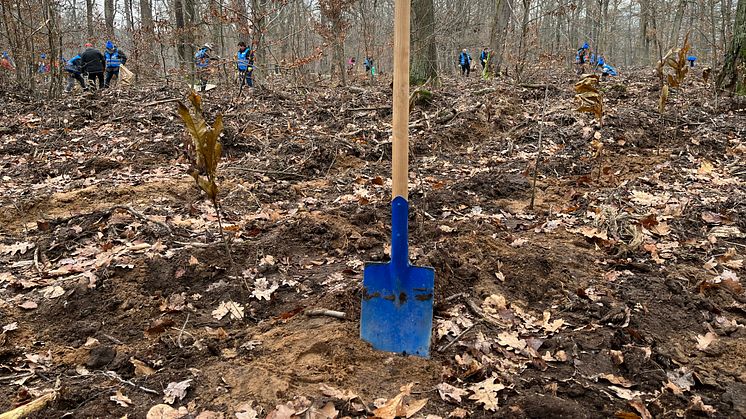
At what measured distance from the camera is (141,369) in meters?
2.49

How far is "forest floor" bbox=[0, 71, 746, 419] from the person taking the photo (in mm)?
2262

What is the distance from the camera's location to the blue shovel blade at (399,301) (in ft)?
8.39

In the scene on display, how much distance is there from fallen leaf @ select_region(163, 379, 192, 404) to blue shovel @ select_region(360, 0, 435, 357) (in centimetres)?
90

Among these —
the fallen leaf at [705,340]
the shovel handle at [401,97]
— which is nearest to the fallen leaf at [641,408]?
the fallen leaf at [705,340]

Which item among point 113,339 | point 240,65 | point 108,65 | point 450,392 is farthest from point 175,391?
point 108,65

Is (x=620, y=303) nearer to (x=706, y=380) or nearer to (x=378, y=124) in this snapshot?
(x=706, y=380)

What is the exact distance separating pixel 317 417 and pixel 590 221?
3086 millimetres

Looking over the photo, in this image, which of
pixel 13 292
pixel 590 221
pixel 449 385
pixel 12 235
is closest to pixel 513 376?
pixel 449 385

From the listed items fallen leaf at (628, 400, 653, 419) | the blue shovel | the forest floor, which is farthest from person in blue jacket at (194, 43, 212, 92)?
fallen leaf at (628, 400, 653, 419)

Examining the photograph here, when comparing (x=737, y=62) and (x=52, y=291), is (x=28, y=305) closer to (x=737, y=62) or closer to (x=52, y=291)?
(x=52, y=291)

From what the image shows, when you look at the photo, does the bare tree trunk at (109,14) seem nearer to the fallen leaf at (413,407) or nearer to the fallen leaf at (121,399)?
the fallen leaf at (121,399)

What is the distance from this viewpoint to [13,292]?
3.25 meters

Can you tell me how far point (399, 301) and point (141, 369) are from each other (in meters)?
1.36

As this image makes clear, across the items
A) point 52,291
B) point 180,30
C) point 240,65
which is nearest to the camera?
point 52,291
